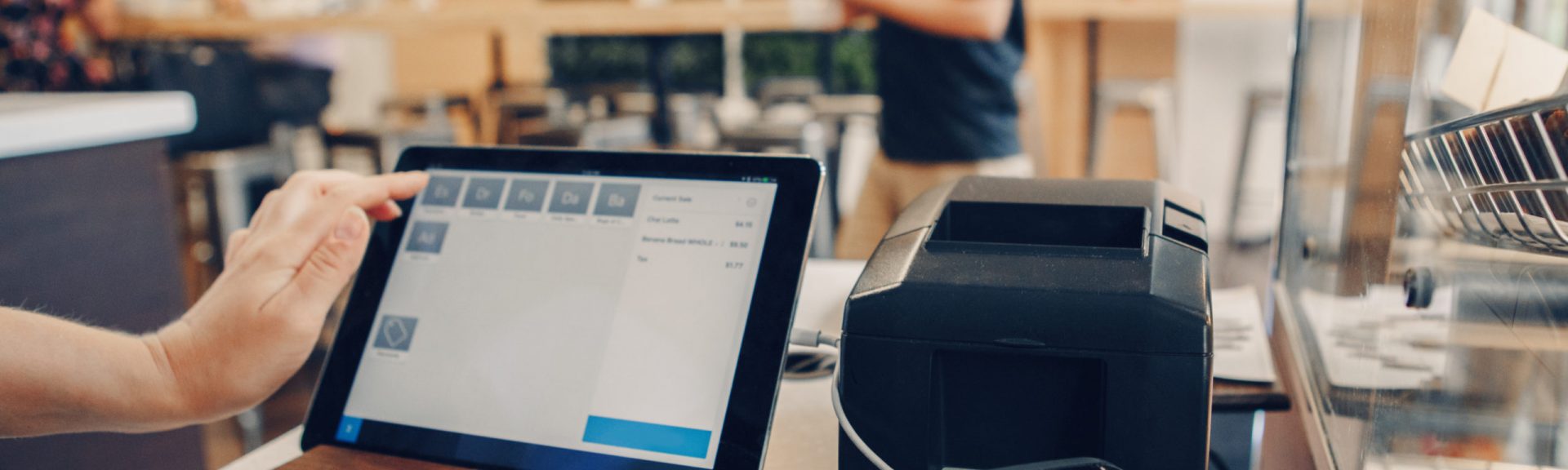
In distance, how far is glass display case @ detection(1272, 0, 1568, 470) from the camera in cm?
37

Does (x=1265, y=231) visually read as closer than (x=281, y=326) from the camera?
No

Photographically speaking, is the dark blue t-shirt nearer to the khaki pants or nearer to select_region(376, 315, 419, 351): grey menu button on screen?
the khaki pants

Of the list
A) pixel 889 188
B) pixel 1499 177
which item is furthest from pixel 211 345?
pixel 889 188

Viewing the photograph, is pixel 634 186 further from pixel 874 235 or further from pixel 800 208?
pixel 874 235

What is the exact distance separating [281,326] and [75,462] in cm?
119

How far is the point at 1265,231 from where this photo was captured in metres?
4.23

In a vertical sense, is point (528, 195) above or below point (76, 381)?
above

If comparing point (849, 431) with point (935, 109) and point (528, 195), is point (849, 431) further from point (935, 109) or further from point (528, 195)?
point (935, 109)

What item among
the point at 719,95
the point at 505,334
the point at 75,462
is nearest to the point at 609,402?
the point at 505,334

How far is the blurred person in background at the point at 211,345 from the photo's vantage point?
0.65m

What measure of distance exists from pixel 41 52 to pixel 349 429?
2141 mm

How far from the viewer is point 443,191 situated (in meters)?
0.71

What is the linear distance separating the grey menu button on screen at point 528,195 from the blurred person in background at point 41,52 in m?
2.12

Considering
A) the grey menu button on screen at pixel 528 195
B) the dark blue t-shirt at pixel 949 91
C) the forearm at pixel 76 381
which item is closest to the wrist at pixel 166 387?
the forearm at pixel 76 381
